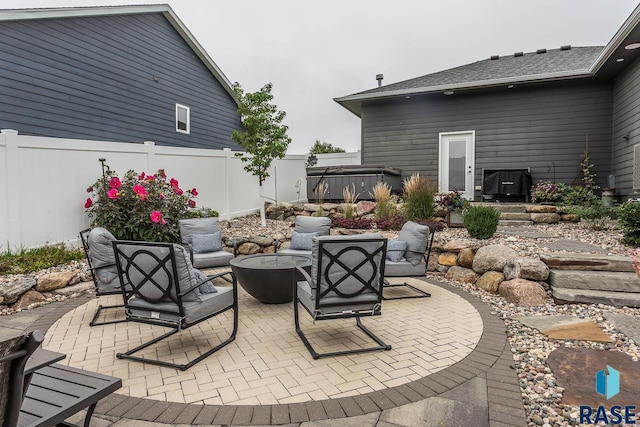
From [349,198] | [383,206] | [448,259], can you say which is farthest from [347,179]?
[448,259]

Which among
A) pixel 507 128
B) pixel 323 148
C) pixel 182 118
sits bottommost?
pixel 507 128

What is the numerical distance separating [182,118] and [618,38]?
1095 centimetres

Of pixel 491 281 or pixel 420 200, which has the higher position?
pixel 420 200

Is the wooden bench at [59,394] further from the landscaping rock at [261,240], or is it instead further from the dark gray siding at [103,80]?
the dark gray siding at [103,80]

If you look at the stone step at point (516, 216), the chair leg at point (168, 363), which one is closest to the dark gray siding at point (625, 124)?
the stone step at point (516, 216)

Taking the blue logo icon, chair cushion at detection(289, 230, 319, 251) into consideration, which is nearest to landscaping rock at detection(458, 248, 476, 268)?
chair cushion at detection(289, 230, 319, 251)

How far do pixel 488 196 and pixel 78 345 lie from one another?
9.44 m

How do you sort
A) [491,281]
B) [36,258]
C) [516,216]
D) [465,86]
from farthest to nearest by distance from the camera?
1. [465,86]
2. [516,216]
3. [36,258]
4. [491,281]

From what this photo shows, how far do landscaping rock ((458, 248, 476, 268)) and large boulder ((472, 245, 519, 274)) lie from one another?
13 centimetres

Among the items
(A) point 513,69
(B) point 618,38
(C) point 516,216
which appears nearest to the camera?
(B) point 618,38

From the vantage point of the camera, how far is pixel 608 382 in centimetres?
247

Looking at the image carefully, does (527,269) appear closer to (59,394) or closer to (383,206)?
(383,206)

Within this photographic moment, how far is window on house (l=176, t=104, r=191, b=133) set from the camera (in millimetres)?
11820

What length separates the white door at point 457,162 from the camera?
10328 mm
